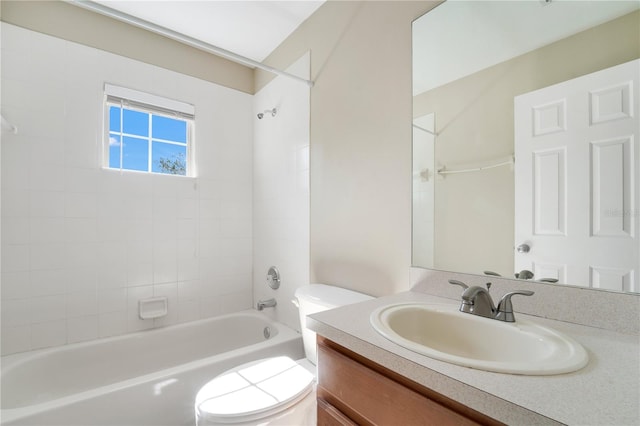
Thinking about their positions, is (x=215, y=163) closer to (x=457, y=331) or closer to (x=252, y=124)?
(x=252, y=124)

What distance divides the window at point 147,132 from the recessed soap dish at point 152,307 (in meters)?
0.98

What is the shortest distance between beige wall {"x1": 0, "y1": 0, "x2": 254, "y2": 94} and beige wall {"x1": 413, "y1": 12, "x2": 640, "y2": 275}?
6.32ft

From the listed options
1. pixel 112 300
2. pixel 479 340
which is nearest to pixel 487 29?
pixel 479 340

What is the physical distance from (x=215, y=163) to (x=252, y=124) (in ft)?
1.73

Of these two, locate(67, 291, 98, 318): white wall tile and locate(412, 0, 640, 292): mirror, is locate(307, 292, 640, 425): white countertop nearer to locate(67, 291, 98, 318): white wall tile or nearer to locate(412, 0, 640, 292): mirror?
locate(412, 0, 640, 292): mirror

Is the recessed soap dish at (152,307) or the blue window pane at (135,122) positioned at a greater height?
the blue window pane at (135,122)

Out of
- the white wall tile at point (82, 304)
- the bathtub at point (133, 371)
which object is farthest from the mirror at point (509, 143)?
the white wall tile at point (82, 304)

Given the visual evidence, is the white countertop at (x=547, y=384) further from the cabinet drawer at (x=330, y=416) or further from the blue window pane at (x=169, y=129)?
the blue window pane at (x=169, y=129)

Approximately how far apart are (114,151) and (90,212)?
470 millimetres

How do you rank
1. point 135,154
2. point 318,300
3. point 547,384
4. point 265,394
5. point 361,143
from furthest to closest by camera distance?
point 135,154
point 361,143
point 318,300
point 265,394
point 547,384

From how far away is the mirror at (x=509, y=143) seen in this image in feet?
2.65

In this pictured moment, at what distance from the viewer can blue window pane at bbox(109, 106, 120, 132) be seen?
208 centimetres

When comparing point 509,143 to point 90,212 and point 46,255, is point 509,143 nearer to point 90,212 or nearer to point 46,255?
point 90,212

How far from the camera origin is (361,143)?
1574 millimetres
